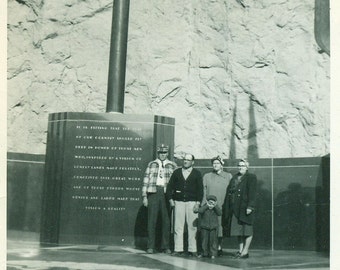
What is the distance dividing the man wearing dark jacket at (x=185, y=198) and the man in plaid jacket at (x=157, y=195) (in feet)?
0.73

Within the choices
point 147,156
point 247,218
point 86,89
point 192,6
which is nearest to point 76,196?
point 147,156

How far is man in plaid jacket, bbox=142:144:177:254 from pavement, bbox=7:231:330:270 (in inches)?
14.2

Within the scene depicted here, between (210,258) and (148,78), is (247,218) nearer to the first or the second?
(210,258)

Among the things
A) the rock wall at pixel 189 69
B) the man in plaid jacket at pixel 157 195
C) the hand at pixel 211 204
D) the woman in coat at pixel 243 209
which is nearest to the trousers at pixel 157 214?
the man in plaid jacket at pixel 157 195

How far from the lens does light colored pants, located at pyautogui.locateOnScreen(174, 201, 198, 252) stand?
8492 mm

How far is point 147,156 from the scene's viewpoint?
951 centimetres

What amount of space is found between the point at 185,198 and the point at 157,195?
1.66 feet

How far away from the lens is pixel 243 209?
8.37m

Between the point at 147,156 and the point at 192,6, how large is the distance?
6.27 metres

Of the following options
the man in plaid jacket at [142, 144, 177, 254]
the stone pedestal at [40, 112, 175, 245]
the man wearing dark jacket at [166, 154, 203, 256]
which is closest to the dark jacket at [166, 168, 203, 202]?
the man wearing dark jacket at [166, 154, 203, 256]

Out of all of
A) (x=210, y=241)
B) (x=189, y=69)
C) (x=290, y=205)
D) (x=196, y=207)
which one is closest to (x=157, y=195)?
(x=196, y=207)

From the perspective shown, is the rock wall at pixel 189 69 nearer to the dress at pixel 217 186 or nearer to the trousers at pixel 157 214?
the dress at pixel 217 186

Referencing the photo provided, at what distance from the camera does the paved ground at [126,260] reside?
7109mm

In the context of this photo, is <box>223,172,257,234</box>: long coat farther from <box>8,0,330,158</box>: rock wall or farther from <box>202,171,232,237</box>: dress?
<box>8,0,330,158</box>: rock wall
